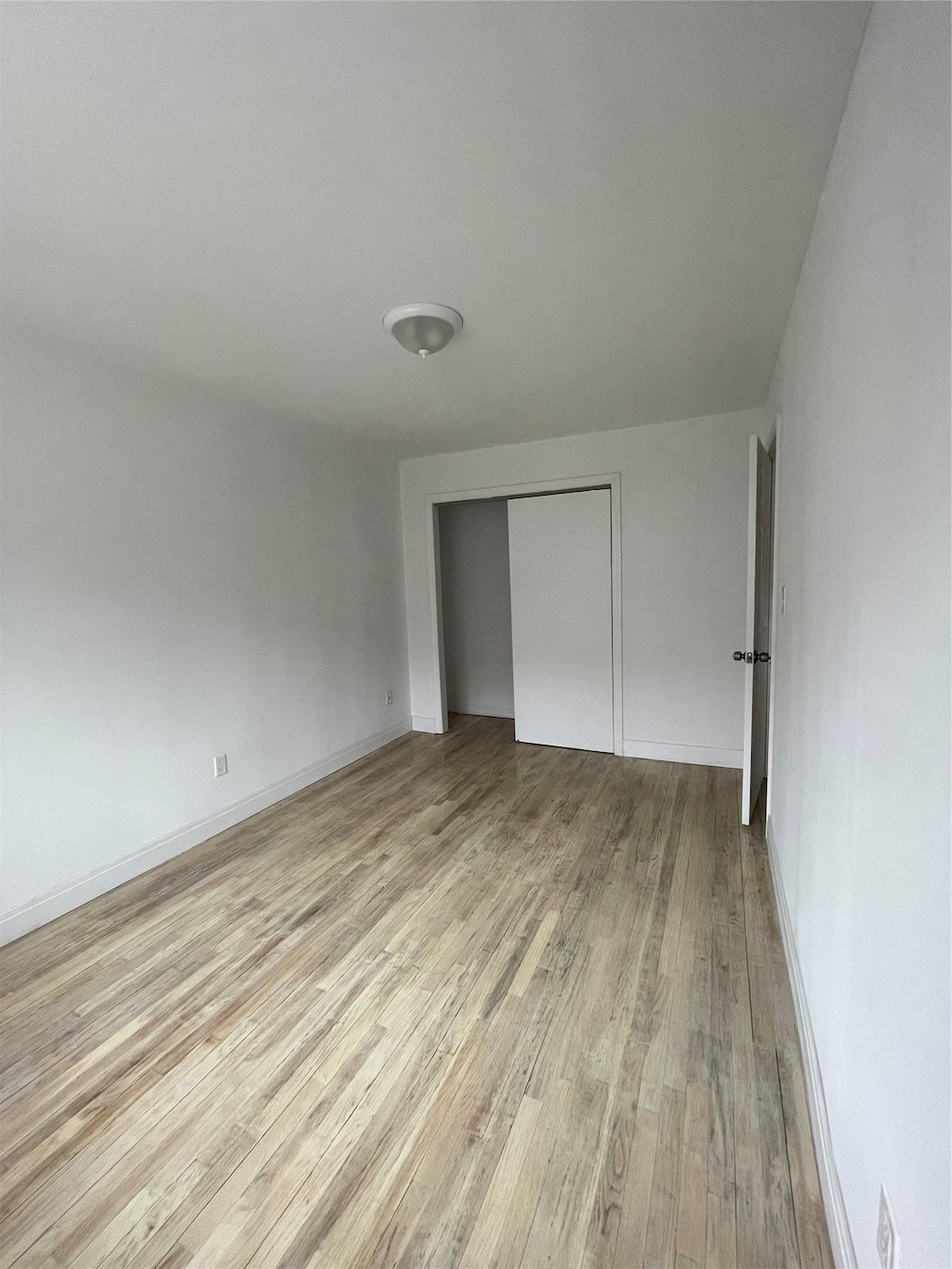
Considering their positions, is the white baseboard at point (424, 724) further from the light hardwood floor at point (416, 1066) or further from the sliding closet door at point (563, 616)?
the light hardwood floor at point (416, 1066)

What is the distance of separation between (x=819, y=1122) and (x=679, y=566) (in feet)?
9.77

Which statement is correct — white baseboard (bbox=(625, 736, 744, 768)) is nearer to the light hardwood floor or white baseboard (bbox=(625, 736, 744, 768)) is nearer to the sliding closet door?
the sliding closet door

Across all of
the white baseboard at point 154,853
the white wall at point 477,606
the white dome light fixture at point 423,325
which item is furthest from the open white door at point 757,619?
the white baseboard at point 154,853

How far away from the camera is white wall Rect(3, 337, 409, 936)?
7.54ft

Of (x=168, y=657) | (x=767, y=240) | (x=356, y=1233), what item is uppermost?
(x=767, y=240)

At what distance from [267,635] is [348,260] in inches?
88.2

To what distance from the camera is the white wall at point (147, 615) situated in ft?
7.54

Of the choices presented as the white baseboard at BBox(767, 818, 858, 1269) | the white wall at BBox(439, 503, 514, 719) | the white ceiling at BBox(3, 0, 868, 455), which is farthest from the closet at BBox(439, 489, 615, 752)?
the white baseboard at BBox(767, 818, 858, 1269)

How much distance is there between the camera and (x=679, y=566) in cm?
379

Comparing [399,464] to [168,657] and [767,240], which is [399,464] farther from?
[767,240]

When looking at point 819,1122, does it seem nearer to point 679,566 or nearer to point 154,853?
point 154,853

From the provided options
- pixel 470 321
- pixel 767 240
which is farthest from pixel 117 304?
pixel 767 240

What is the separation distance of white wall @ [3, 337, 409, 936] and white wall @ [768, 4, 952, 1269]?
2.80 meters

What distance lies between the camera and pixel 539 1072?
158cm
